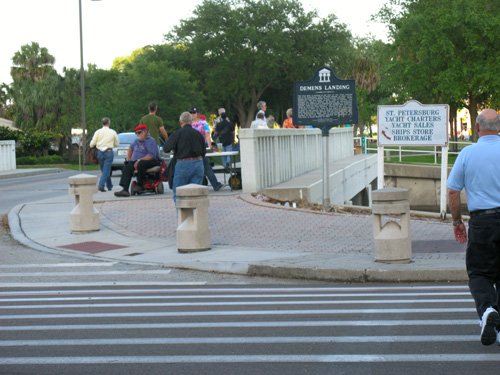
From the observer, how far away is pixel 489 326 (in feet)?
21.7

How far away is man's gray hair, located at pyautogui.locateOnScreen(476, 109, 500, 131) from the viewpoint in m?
7.11

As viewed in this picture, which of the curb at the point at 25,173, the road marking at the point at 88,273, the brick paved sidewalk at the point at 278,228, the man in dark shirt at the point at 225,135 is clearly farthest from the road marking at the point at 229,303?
the curb at the point at 25,173

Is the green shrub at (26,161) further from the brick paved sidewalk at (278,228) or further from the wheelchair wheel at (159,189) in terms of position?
the brick paved sidewalk at (278,228)

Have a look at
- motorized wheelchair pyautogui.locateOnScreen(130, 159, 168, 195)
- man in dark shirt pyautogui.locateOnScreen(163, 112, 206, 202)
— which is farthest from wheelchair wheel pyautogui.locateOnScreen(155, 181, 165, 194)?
man in dark shirt pyautogui.locateOnScreen(163, 112, 206, 202)

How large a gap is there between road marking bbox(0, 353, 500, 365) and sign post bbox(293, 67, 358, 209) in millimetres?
11928

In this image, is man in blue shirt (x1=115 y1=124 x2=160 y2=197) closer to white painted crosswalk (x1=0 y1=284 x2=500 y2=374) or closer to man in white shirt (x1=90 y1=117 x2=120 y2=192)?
man in white shirt (x1=90 y1=117 x2=120 y2=192)

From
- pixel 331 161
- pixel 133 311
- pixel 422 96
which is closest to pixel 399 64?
pixel 422 96

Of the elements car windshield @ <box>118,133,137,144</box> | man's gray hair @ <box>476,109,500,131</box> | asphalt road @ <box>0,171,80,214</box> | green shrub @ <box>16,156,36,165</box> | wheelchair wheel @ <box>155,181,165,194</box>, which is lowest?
asphalt road @ <box>0,171,80,214</box>

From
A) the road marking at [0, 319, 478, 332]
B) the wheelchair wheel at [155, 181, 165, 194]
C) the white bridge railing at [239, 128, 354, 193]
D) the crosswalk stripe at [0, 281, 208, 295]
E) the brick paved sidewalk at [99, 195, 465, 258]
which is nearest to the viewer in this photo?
the road marking at [0, 319, 478, 332]

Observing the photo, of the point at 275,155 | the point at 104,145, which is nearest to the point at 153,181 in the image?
the point at 104,145

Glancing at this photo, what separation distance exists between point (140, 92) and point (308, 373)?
63.4 metres

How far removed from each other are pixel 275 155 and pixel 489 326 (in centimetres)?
1503

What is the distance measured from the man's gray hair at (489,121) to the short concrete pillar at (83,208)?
31.0ft

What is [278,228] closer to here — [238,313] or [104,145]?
[238,313]
